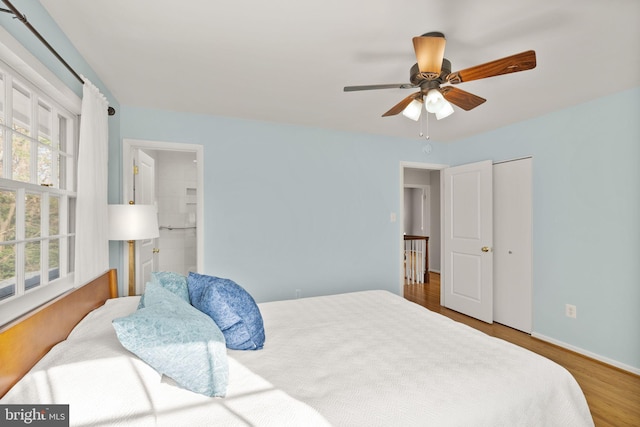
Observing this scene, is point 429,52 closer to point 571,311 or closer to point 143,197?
point 571,311

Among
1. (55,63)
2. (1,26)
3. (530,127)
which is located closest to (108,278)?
(55,63)

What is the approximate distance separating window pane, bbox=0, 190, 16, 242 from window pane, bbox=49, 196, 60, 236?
0.44m

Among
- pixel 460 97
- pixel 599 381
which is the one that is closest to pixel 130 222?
pixel 460 97

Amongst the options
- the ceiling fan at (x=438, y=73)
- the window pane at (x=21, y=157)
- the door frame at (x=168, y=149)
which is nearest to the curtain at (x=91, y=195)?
the window pane at (x=21, y=157)

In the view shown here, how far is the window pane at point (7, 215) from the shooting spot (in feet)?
4.46

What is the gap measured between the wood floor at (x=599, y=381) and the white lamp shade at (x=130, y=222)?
3398 millimetres

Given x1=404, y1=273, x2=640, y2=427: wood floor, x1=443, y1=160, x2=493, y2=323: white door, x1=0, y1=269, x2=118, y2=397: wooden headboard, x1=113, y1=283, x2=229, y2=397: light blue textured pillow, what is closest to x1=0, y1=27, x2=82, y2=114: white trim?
x1=0, y1=269, x2=118, y2=397: wooden headboard

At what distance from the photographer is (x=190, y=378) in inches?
45.5

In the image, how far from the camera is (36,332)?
1.19 meters

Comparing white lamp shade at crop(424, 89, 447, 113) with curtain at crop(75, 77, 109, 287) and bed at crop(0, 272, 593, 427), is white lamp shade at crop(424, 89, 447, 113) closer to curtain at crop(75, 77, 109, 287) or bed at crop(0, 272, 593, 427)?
bed at crop(0, 272, 593, 427)

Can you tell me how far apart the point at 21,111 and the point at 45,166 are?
0.32m

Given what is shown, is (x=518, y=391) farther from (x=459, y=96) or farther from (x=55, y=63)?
(x=55, y=63)

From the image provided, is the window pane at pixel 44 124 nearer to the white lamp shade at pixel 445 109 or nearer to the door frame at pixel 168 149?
the door frame at pixel 168 149

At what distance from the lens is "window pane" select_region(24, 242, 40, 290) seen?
1.56 meters
